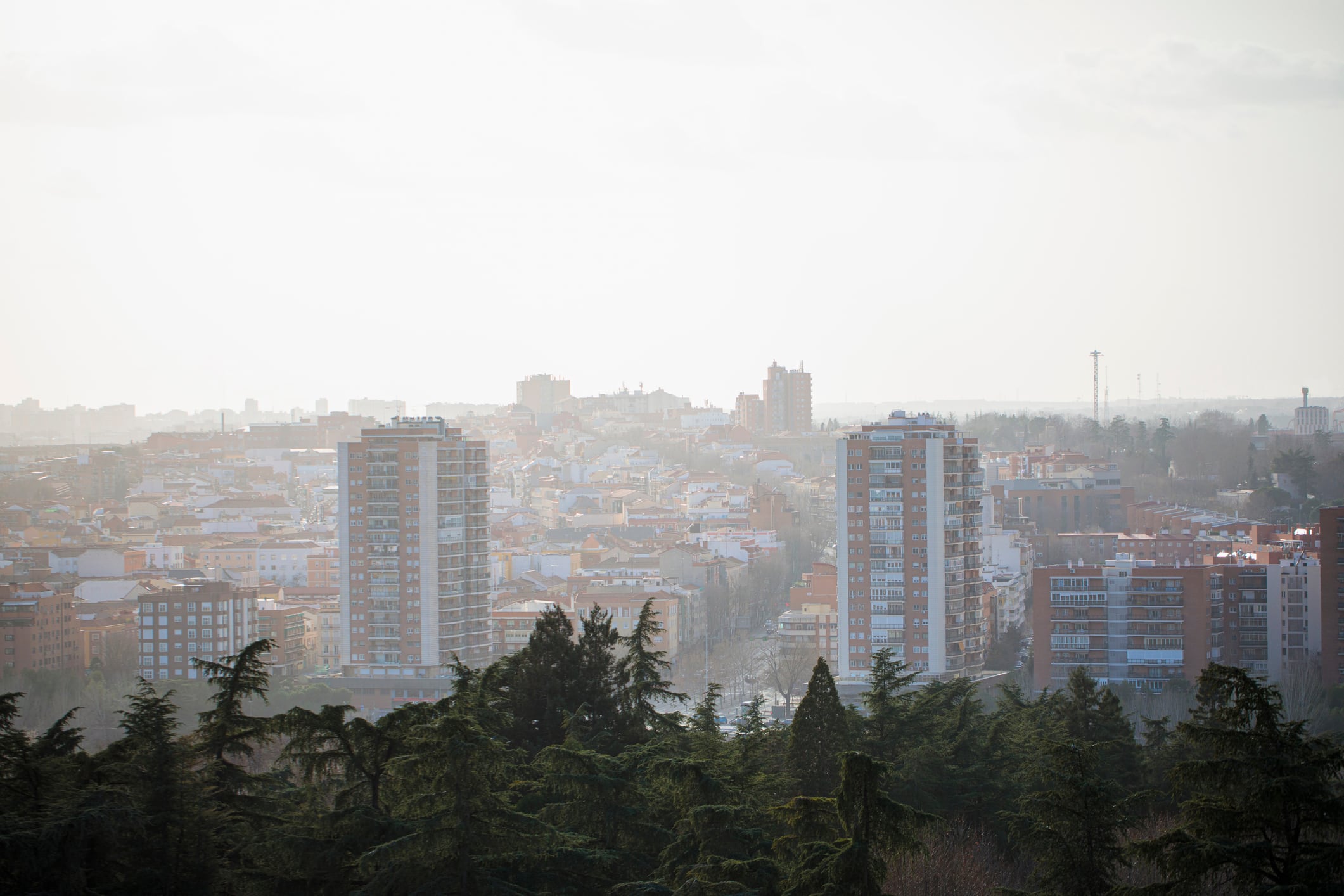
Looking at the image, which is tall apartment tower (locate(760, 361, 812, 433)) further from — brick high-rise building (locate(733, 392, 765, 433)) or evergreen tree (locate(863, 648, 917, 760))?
evergreen tree (locate(863, 648, 917, 760))

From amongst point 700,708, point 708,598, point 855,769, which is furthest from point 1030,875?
point 708,598

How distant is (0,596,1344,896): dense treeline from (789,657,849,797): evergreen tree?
12mm

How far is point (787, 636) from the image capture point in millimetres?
21484

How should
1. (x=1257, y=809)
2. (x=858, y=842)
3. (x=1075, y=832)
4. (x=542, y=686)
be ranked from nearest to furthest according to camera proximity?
(x=1257, y=809) → (x=858, y=842) → (x=1075, y=832) → (x=542, y=686)

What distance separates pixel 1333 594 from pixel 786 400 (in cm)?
4525

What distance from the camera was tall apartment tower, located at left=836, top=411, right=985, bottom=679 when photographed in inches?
736

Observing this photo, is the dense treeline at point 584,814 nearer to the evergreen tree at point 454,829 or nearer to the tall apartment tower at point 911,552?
the evergreen tree at point 454,829

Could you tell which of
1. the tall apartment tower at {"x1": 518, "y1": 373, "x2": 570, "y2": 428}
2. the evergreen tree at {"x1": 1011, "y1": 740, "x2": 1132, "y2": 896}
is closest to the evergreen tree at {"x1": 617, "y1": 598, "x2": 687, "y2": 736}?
the evergreen tree at {"x1": 1011, "y1": 740, "x2": 1132, "y2": 896}

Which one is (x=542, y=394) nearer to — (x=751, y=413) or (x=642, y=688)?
(x=751, y=413)

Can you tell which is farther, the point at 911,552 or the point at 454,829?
the point at 911,552

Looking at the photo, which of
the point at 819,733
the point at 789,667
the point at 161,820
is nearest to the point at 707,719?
the point at 819,733

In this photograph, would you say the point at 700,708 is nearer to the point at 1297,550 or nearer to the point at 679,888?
the point at 679,888

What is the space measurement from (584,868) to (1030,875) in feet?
5.01

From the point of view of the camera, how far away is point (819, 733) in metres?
6.92
